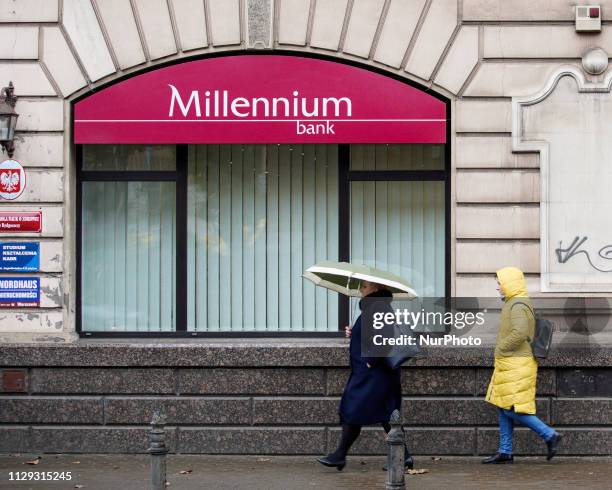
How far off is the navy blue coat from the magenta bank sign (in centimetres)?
249

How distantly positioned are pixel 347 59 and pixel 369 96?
1.51 feet

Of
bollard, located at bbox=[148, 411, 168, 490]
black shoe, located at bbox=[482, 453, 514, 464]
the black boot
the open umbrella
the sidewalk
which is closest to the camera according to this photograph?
bollard, located at bbox=[148, 411, 168, 490]

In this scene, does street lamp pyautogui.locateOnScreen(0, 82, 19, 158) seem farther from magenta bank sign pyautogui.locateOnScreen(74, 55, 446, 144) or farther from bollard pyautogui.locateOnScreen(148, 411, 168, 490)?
bollard pyautogui.locateOnScreen(148, 411, 168, 490)

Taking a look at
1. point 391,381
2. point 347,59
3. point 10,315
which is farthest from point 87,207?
point 391,381

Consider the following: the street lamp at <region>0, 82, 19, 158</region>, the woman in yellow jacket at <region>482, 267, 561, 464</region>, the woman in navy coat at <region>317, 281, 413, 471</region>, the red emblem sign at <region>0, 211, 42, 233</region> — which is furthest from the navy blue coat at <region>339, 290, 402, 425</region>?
the street lamp at <region>0, 82, 19, 158</region>

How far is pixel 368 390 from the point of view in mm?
11078

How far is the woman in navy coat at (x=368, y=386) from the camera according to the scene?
11.1 m

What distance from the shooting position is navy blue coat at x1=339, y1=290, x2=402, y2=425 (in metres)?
11.1

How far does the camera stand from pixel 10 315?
41.1 feet

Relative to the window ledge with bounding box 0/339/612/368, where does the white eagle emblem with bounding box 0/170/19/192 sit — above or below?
above

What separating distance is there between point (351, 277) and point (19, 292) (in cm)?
360

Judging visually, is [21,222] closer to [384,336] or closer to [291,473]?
[291,473]

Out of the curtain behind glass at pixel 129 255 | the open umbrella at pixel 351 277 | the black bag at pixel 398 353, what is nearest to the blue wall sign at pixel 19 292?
the curtain behind glass at pixel 129 255

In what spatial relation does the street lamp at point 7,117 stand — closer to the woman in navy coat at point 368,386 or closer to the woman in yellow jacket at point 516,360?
the woman in navy coat at point 368,386
